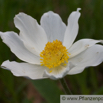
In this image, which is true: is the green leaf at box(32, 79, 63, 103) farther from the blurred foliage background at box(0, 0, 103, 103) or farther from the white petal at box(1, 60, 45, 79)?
the white petal at box(1, 60, 45, 79)

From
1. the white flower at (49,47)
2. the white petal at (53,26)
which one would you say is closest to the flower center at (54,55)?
the white flower at (49,47)

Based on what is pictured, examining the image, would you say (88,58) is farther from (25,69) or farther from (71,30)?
(25,69)

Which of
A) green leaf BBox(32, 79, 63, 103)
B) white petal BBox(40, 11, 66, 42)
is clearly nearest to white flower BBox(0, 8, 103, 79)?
white petal BBox(40, 11, 66, 42)

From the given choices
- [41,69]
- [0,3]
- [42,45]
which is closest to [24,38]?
[42,45]

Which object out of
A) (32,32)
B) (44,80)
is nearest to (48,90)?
(44,80)

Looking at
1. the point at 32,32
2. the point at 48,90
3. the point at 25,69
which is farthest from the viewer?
the point at 48,90

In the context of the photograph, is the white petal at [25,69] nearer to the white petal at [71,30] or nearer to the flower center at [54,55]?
the flower center at [54,55]
